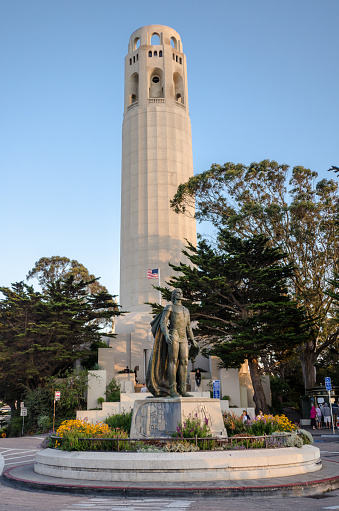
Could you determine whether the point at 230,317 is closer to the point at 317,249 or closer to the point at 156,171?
the point at 317,249

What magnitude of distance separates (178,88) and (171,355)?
45.3m

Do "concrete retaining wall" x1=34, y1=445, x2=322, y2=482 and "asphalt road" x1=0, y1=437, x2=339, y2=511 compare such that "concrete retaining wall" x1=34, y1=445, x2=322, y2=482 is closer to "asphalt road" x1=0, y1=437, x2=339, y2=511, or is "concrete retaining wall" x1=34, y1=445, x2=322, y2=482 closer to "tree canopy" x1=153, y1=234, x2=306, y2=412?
"asphalt road" x1=0, y1=437, x2=339, y2=511

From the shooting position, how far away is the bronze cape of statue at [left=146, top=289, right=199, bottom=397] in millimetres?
12117

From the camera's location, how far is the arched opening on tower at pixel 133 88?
50750 millimetres

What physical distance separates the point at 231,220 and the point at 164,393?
1981 cm

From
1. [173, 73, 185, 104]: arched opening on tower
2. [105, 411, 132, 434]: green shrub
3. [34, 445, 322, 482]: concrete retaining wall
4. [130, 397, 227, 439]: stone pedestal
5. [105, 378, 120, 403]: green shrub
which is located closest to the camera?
[34, 445, 322, 482]: concrete retaining wall

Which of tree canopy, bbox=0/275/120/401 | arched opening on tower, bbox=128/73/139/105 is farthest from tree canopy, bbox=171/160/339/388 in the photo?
arched opening on tower, bbox=128/73/139/105

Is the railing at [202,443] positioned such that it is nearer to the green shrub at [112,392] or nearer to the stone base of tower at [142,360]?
the green shrub at [112,392]

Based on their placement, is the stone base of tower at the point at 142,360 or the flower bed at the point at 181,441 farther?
the stone base of tower at the point at 142,360

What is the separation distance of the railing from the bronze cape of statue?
157cm

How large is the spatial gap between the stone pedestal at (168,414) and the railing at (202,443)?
638 millimetres

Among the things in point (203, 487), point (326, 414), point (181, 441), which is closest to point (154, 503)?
point (203, 487)

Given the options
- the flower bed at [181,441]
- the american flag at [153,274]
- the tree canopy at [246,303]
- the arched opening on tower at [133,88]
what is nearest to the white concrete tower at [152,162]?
the arched opening on tower at [133,88]

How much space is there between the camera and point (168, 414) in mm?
11500
